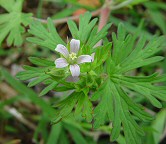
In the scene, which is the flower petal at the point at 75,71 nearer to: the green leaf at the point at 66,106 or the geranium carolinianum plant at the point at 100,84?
the geranium carolinianum plant at the point at 100,84

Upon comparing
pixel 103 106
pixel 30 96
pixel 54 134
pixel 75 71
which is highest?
pixel 75 71

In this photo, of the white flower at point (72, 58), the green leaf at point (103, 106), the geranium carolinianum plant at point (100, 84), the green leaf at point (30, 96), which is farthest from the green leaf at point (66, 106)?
the green leaf at point (30, 96)

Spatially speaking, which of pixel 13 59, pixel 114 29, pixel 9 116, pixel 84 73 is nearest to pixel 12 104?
pixel 9 116

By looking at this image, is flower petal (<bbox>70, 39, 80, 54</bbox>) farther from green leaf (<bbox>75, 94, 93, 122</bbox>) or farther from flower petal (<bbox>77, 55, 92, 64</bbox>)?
green leaf (<bbox>75, 94, 93, 122</bbox>)

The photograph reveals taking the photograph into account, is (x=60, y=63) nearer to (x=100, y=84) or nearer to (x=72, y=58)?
(x=72, y=58)

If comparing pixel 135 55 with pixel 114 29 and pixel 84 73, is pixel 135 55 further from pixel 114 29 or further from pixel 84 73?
pixel 114 29

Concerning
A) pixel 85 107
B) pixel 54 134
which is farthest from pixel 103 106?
pixel 54 134

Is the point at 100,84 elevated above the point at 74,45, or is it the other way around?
the point at 74,45
